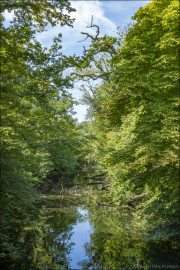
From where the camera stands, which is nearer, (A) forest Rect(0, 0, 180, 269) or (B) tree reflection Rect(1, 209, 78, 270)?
(A) forest Rect(0, 0, 180, 269)

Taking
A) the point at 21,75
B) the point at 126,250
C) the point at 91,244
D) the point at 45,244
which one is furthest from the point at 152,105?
the point at 45,244

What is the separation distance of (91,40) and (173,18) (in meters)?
6.80

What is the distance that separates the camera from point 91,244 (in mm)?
10180

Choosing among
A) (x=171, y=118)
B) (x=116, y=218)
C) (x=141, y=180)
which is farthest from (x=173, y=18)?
(x=116, y=218)

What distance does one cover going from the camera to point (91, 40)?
12.8 m

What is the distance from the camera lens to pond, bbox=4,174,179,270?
8266mm

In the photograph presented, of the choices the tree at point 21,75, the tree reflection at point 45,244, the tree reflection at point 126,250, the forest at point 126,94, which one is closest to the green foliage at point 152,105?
→ the forest at point 126,94

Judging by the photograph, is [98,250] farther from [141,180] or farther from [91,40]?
[91,40]

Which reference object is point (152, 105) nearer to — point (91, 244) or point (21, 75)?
point (21, 75)

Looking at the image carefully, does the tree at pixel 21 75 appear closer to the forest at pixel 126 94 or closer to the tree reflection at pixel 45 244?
the forest at pixel 126 94

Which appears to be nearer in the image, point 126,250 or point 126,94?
point 126,94

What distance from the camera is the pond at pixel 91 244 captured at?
8.27 meters

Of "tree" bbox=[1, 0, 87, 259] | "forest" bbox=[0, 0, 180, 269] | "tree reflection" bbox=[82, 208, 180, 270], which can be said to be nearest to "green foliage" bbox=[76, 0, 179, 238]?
Result: "forest" bbox=[0, 0, 180, 269]

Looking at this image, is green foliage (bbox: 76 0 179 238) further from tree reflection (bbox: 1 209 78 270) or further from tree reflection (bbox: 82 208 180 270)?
tree reflection (bbox: 1 209 78 270)
